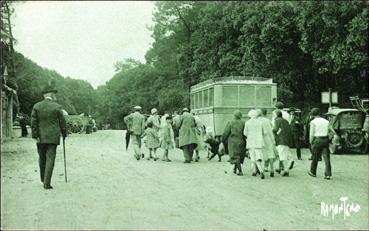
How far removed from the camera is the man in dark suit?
32.3 feet

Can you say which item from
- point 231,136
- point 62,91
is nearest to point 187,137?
point 231,136

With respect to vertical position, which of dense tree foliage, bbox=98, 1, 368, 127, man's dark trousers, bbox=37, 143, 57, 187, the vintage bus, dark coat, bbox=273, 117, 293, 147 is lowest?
man's dark trousers, bbox=37, 143, 57, 187

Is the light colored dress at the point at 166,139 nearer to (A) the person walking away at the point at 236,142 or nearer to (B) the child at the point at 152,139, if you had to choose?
(B) the child at the point at 152,139

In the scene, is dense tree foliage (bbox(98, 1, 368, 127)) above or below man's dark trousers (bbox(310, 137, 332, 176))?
above

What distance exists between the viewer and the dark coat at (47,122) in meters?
9.85

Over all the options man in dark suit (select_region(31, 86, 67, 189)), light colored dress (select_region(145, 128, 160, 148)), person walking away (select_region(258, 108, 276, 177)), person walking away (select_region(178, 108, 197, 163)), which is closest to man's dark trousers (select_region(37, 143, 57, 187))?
man in dark suit (select_region(31, 86, 67, 189))

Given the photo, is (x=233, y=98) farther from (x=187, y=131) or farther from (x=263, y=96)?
(x=187, y=131)

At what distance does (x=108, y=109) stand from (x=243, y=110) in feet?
202

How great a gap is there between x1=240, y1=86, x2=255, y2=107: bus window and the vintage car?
327cm

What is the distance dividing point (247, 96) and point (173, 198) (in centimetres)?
1294

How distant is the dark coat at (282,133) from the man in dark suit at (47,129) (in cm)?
543

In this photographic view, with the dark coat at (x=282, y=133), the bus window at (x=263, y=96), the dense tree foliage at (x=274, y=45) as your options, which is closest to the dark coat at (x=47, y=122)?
the dark coat at (x=282, y=133)
